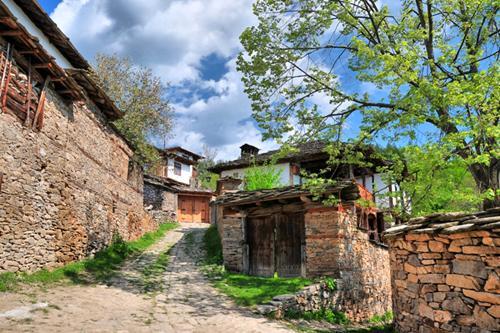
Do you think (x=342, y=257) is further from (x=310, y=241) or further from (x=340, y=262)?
(x=310, y=241)

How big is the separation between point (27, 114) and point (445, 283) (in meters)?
9.82

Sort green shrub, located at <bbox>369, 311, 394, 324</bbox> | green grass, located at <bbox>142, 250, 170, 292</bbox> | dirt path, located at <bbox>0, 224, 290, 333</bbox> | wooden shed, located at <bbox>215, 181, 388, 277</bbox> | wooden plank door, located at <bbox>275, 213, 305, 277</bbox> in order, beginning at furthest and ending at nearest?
wooden plank door, located at <bbox>275, 213, 305, 277</bbox>, green shrub, located at <bbox>369, 311, 394, 324</bbox>, wooden shed, located at <bbox>215, 181, 388, 277</bbox>, green grass, located at <bbox>142, 250, 170, 292</bbox>, dirt path, located at <bbox>0, 224, 290, 333</bbox>

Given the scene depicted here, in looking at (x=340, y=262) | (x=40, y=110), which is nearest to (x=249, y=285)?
(x=340, y=262)

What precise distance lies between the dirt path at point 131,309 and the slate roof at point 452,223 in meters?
3.27

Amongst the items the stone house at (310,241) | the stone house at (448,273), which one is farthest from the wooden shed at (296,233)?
the stone house at (448,273)

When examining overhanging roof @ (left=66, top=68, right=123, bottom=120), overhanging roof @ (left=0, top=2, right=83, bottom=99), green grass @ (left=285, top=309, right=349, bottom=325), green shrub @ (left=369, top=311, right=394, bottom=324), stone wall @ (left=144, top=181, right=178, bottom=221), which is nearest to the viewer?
overhanging roof @ (left=0, top=2, right=83, bottom=99)

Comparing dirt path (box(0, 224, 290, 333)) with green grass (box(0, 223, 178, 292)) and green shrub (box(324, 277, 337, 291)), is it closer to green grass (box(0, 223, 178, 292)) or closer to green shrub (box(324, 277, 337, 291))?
green grass (box(0, 223, 178, 292))

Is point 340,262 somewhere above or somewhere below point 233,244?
below

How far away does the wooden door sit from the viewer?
12616mm

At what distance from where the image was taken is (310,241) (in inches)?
450

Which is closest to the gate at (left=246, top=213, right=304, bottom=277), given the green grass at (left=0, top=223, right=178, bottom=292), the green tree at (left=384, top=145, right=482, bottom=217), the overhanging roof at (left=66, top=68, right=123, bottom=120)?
the green tree at (left=384, top=145, right=482, bottom=217)

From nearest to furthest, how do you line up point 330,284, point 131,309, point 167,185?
point 131,309
point 330,284
point 167,185

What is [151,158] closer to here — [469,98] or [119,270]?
[119,270]

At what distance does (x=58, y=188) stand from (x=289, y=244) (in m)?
7.44
